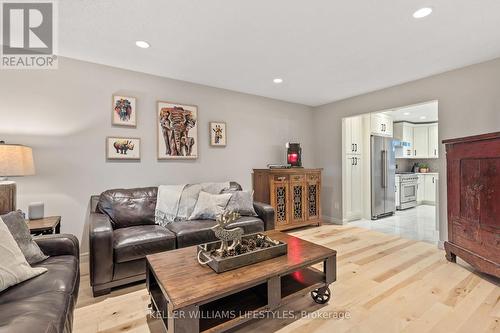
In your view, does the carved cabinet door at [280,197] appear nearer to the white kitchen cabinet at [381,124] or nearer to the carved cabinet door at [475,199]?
the carved cabinet door at [475,199]

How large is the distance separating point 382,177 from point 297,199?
222 centimetres

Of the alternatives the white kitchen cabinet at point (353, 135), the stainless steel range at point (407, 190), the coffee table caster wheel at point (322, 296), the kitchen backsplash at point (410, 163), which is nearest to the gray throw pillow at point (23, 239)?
the coffee table caster wheel at point (322, 296)

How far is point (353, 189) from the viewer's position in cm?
479

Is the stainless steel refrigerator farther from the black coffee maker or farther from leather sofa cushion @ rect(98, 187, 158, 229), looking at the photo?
leather sofa cushion @ rect(98, 187, 158, 229)

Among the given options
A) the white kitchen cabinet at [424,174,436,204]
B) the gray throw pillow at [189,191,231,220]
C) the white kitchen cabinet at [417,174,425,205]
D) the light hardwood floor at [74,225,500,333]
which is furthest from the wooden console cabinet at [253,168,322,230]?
the white kitchen cabinet at [424,174,436,204]

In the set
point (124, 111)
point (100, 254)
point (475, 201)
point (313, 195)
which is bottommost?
point (100, 254)

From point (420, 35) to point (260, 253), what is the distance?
8.21 feet

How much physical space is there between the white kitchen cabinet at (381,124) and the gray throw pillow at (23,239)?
17.6 ft

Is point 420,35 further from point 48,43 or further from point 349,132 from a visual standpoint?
point 48,43

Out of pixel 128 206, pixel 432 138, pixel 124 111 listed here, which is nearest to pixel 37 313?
pixel 128 206

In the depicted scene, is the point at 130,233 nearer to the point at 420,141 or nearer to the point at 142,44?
the point at 142,44

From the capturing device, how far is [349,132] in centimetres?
468

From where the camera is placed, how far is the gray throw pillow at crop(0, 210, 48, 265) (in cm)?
162

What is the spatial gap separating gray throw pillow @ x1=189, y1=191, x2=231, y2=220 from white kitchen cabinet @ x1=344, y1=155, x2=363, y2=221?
2642 millimetres
